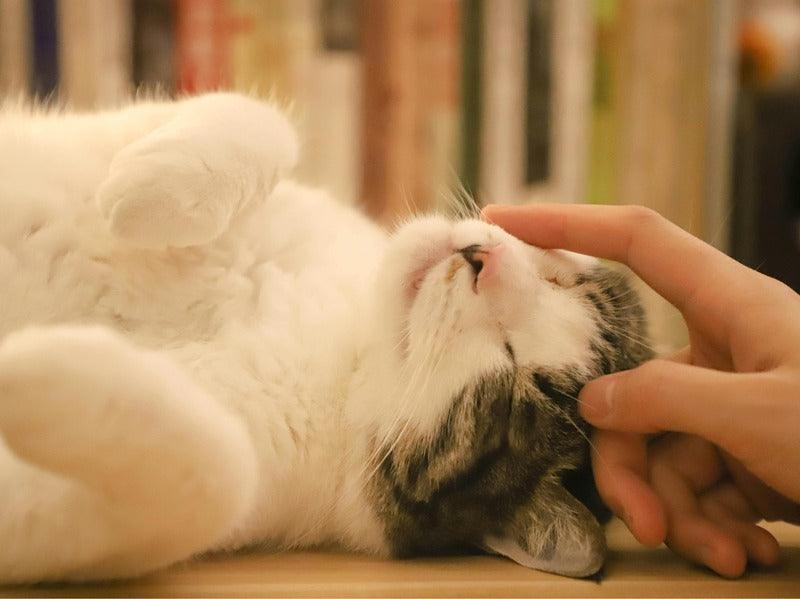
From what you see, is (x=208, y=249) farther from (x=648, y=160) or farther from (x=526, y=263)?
Answer: (x=648, y=160)

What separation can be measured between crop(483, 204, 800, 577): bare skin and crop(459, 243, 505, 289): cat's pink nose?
0.09 m

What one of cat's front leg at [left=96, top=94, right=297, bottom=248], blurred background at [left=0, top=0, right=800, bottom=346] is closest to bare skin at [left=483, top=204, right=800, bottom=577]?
cat's front leg at [left=96, top=94, right=297, bottom=248]

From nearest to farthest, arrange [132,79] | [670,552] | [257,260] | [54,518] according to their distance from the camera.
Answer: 1. [54,518]
2. [670,552]
3. [257,260]
4. [132,79]

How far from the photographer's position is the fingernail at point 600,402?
90 centimetres

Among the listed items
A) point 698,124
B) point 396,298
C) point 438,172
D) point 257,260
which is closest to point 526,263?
point 396,298

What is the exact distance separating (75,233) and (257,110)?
1.05ft

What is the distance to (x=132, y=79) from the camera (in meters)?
2.12

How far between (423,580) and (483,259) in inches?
14.9

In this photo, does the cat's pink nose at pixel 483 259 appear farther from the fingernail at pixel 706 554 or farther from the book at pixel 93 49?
the book at pixel 93 49

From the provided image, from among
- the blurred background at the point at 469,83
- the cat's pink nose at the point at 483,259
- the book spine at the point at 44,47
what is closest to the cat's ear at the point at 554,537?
the cat's pink nose at the point at 483,259

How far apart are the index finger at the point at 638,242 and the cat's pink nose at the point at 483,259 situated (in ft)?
0.26

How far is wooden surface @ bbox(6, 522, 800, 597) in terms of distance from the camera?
0.79 metres

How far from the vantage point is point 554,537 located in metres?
0.91

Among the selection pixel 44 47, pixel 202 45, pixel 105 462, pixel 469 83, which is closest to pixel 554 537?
pixel 105 462
